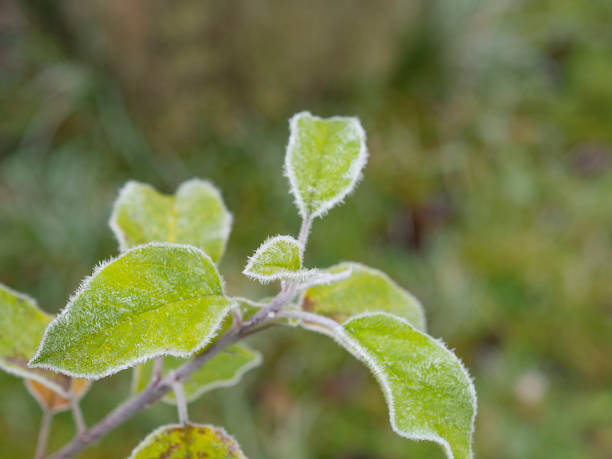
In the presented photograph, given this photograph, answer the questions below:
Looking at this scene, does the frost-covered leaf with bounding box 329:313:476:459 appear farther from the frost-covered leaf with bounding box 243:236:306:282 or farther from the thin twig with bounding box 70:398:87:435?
the thin twig with bounding box 70:398:87:435

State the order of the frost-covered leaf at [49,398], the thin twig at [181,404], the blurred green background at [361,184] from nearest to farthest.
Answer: the thin twig at [181,404], the frost-covered leaf at [49,398], the blurred green background at [361,184]

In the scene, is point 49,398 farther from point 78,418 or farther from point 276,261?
point 276,261

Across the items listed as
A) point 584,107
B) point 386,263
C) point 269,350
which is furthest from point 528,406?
point 584,107

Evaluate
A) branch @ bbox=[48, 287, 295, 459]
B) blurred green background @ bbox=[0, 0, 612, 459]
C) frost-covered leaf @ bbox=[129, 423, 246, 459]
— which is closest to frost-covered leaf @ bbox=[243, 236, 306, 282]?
branch @ bbox=[48, 287, 295, 459]

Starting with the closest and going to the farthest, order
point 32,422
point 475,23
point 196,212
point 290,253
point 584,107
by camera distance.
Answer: point 290,253, point 196,212, point 32,422, point 584,107, point 475,23

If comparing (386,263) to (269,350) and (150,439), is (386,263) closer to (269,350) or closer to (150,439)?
(269,350)

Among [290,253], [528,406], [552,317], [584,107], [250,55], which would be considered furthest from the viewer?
[584,107]

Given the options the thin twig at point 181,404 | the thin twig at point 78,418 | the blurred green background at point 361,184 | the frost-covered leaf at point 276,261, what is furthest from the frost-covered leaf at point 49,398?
the blurred green background at point 361,184

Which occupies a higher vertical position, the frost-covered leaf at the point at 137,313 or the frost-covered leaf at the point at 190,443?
the frost-covered leaf at the point at 137,313

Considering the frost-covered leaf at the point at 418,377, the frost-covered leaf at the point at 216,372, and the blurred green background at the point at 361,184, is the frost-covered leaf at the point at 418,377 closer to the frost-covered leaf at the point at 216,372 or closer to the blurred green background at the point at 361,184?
the frost-covered leaf at the point at 216,372
